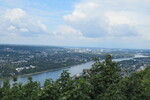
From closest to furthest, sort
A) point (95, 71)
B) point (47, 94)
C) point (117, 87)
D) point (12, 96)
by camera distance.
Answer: point (47, 94)
point (117, 87)
point (12, 96)
point (95, 71)

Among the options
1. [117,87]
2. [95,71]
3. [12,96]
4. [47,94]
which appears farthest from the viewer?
[95,71]

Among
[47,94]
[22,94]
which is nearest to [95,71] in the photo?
[47,94]

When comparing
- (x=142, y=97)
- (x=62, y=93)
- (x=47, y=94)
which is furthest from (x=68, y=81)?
(x=142, y=97)

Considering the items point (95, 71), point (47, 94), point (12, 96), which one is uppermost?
point (95, 71)

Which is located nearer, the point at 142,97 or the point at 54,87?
the point at 54,87

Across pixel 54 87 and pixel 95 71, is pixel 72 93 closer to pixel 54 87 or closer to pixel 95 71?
pixel 54 87

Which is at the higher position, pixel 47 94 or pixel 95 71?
pixel 95 71

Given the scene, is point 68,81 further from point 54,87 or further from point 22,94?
point 22,94
